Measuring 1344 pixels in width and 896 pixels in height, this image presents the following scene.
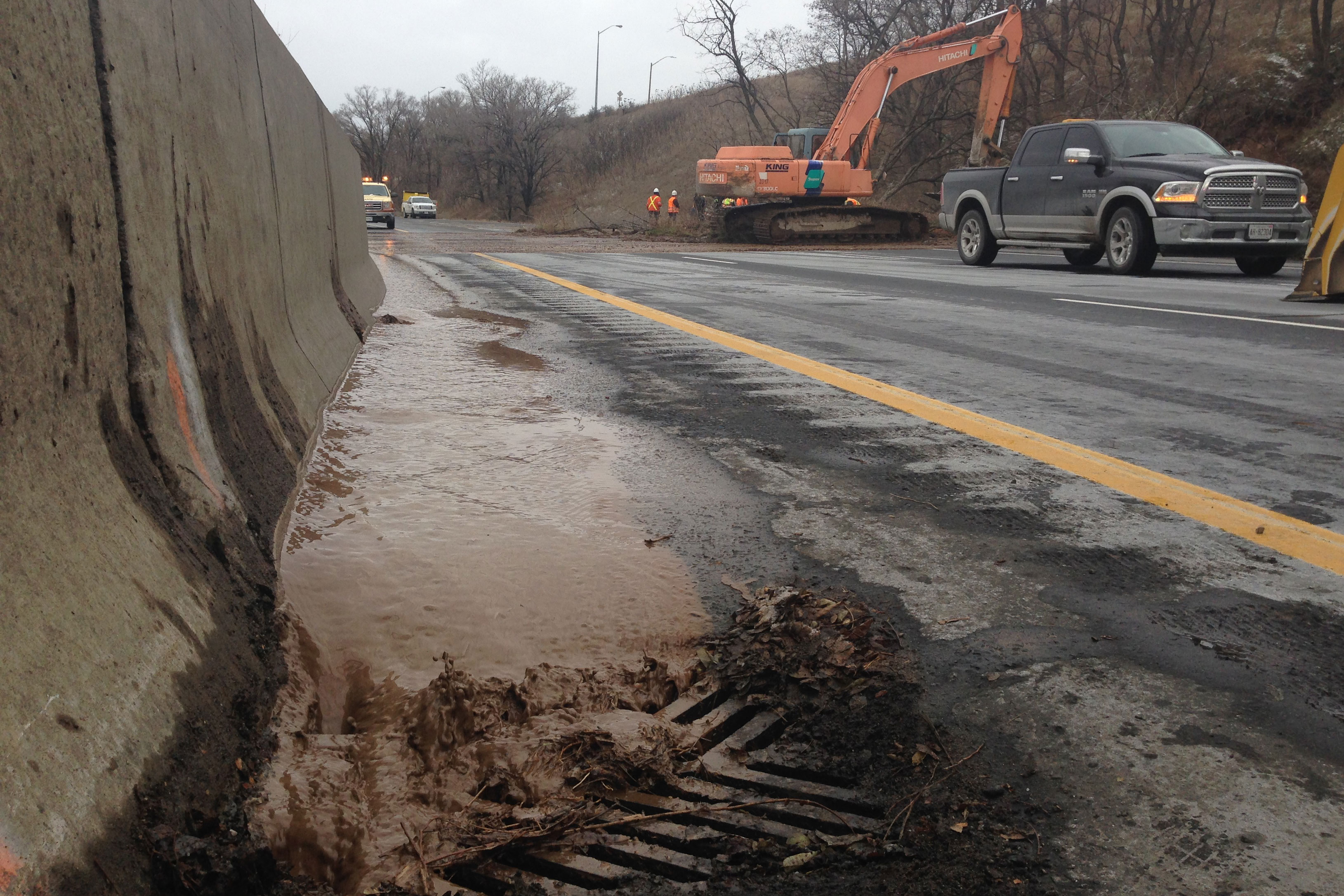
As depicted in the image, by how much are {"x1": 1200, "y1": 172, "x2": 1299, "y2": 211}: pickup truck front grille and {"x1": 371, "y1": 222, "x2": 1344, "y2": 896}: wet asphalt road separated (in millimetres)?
6412

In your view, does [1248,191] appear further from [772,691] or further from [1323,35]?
[1323,35]

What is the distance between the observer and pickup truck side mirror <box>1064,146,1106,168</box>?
13250 millimetres

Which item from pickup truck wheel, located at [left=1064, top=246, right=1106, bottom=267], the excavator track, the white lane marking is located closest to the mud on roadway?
the white lane marking

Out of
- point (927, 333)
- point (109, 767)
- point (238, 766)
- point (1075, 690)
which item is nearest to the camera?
point (109, 767)

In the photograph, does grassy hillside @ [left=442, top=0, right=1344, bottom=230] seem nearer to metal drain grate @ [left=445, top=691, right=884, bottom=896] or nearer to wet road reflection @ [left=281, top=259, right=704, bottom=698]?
wet road reflection @ [left=281, top=259, right=704, bottom=698]

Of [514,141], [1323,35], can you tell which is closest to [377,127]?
[514,141]

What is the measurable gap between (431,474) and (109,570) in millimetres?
1821

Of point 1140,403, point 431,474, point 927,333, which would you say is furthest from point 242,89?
point 927,333

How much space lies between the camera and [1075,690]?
6.03ft

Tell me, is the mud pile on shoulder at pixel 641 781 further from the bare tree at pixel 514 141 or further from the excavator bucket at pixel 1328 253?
the bare tree at pixel 514 141

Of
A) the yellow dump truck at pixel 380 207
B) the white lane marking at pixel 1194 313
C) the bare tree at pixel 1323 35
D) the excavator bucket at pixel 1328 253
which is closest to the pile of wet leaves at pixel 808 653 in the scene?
the white lane marking at pixel 1194 313

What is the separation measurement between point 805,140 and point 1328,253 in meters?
19.4

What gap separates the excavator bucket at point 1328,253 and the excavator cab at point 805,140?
1793cm

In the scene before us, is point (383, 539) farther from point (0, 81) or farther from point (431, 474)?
point (0, 81)
